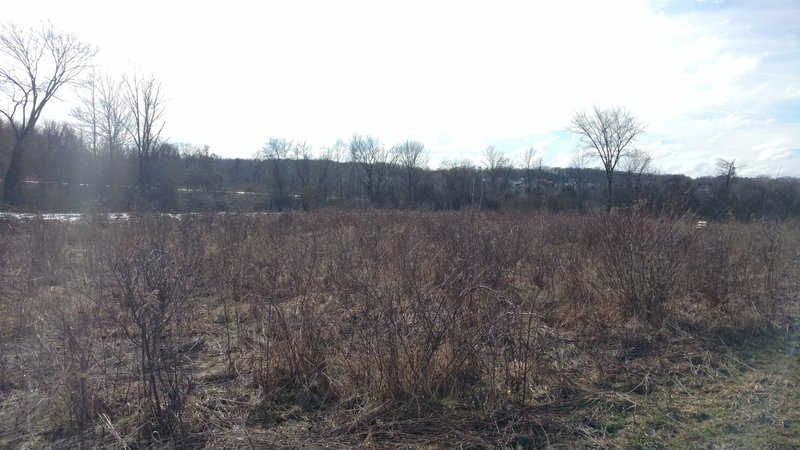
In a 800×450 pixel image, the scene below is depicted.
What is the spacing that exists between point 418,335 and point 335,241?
5525mm

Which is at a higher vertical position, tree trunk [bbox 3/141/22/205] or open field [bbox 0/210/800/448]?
tree trunk [bbox 3/141/22/205]

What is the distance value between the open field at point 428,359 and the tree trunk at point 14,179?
2761cm

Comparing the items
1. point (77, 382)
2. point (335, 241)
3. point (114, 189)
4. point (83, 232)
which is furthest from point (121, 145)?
point (77, 382)

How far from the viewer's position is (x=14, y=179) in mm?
30297

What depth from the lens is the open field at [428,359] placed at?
3.34 m

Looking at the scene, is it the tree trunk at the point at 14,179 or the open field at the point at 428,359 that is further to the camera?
the tree trunk at the point at 14,179

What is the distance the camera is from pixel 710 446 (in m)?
3.21

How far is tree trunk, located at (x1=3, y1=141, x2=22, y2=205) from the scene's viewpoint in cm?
2850

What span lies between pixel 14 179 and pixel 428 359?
1408 inches

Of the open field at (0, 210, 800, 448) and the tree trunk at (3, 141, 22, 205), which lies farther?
the tree trunk at (3, 141, 22, 205)

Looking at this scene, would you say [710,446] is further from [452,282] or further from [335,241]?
[335,241]

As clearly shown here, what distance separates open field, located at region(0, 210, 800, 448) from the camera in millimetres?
3340

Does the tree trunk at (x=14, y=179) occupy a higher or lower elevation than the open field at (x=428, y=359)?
higher

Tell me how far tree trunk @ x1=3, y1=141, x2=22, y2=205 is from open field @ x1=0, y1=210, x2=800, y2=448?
90.6ft
